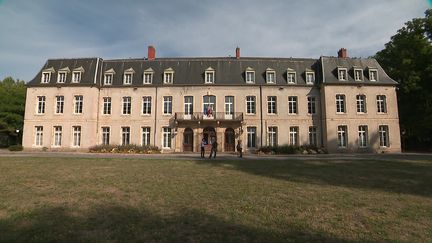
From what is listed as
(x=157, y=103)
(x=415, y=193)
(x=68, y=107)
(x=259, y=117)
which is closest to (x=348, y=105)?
(x=259, y=117)

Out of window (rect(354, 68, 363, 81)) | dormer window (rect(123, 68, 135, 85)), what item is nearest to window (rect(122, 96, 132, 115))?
dormer window (rect(123, 68, 135, 85))

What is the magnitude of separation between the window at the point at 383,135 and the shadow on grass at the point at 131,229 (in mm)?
27181

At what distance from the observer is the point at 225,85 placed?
1150 inches

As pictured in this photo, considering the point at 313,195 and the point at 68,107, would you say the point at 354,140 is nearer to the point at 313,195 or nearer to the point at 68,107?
the point at 313,195

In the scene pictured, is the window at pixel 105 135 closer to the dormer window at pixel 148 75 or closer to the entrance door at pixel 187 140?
the dormer window at pixel 148 75

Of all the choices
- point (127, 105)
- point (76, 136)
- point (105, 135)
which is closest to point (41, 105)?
point (76, 136)

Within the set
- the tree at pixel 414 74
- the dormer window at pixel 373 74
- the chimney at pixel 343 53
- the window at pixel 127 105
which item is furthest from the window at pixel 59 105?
the tree at pixel 414 74

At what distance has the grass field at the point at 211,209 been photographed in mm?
4699

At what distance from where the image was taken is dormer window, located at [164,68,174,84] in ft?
98.2

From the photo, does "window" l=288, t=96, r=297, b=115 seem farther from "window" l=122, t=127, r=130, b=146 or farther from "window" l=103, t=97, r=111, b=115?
"window" l=103, t=97, r=111, b=115

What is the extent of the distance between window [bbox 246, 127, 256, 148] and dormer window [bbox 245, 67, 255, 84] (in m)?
4.66

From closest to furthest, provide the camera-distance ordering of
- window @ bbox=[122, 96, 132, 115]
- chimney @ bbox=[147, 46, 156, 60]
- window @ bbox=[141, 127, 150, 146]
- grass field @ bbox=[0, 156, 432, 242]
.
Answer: grass field @ bbox=[0, 156, 432, 242], window @ bbox=[141, 127, 150, 146], window @ bbox=[122, 96, 132, 115], chimney @ bbox=[147, 46, 156, 60]

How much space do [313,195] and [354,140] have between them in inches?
892

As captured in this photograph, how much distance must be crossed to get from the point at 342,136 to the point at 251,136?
27.9 feet
